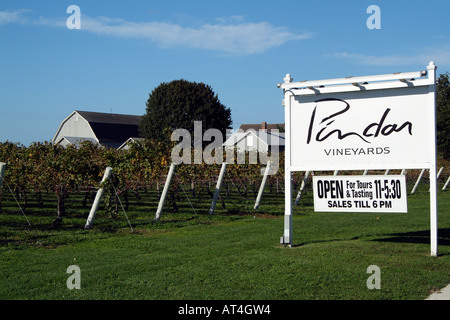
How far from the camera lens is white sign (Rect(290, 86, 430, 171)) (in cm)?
936

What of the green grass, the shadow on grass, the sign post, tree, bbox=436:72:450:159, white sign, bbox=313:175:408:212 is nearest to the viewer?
the green grass

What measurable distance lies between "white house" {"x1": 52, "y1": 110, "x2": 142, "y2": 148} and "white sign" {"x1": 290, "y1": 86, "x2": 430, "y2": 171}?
54311 mm

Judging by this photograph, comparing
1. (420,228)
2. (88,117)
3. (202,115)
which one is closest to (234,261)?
(420,228)

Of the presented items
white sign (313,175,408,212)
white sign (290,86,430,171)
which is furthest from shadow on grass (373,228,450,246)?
white sign (290,86,430,171)

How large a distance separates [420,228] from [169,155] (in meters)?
9.39

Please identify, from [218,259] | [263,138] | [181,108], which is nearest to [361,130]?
[218,259]

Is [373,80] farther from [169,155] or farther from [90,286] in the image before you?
[169,155]

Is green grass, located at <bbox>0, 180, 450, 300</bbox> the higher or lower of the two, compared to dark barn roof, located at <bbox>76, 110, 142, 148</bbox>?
lower

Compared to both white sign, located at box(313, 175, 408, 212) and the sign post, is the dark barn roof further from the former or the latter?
white sign, located at box(313, 175, 408, 212)

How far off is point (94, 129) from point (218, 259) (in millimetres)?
58834

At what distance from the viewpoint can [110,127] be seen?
6769 centimetres

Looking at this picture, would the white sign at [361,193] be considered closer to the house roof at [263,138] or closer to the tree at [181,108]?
the tree at [181,108]

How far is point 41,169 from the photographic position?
1488 centimetres

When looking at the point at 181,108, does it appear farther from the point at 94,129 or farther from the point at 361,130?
the point at 361,130
